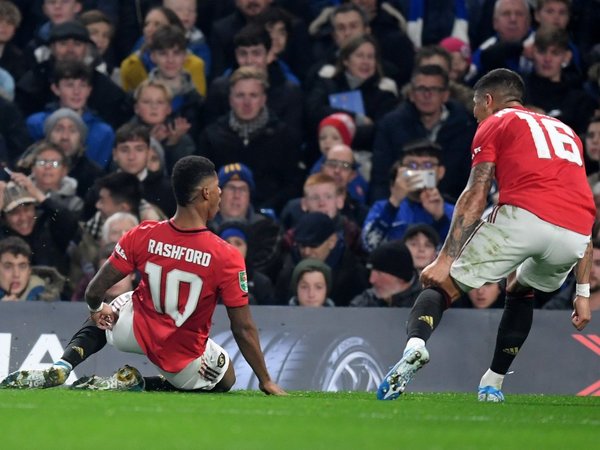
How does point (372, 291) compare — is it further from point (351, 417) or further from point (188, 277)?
point (351, 417)

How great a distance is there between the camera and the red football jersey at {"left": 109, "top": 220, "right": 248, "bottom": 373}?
9133mm

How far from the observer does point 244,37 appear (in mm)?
15445

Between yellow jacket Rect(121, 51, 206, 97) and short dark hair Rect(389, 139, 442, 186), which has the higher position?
yellow jacket Rect(121, 51, 206, 97)

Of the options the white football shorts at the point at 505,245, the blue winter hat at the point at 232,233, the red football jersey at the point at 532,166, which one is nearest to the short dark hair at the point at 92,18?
the blue winter hat at the point at 232,233

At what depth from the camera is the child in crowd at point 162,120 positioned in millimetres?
15031

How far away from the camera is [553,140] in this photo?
9125 mm

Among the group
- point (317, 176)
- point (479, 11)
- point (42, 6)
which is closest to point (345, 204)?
point (317, 176)

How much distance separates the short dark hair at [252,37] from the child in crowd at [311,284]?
142 inches

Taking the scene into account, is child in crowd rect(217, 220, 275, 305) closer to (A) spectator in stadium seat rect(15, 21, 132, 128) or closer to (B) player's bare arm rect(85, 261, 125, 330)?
(A) spectator in stadium seat rect(15, 21, 132, 128)

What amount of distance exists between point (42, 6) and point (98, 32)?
109cm

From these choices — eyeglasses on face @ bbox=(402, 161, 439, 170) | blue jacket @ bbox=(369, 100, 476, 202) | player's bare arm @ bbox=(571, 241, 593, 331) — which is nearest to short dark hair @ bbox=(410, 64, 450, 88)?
blue jacket @ bbox=(369, 100, 476, 202)

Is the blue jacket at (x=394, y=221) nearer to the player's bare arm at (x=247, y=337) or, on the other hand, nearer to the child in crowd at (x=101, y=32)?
the child in crowd at (x=101, y=32)

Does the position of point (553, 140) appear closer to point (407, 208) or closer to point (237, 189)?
point (407, 208)

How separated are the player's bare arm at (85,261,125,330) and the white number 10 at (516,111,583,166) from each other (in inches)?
108
